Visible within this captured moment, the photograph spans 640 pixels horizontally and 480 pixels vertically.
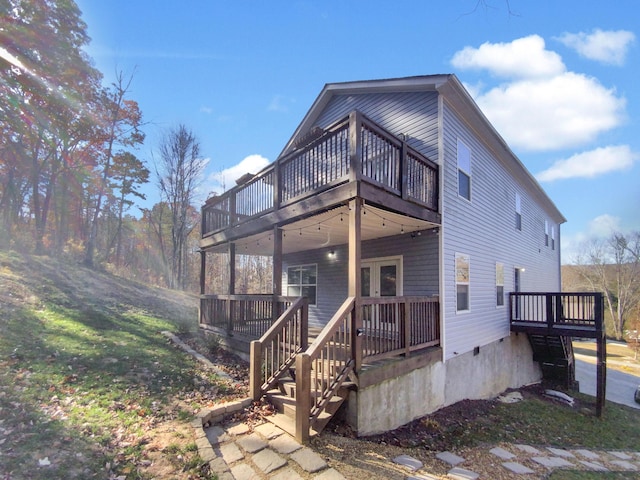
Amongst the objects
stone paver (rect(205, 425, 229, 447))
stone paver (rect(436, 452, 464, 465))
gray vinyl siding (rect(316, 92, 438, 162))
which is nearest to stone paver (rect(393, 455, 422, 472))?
stone paver (rect(436, 452, 464, 465))

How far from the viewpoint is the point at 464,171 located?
8562 mm

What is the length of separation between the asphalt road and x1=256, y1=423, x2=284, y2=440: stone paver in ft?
44.9

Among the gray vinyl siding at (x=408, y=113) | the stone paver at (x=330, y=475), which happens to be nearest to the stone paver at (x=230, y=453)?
the stone paver at (x=330, y=475)

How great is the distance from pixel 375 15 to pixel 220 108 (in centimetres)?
1389

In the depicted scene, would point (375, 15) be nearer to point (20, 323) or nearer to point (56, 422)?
point (56, 422)

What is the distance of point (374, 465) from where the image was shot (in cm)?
398

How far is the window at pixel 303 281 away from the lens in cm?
1118

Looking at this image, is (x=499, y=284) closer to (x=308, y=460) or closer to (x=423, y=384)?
(x=423, y=384)

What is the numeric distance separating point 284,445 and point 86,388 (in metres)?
3.47

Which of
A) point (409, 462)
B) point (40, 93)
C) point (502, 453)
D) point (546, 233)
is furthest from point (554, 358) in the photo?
point (40, 93)

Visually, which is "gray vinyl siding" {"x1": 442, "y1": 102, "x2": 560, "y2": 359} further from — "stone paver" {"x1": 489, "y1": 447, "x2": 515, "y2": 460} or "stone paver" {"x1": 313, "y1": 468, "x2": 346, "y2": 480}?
"stone paver" {"x1": 313, "y1": 468, "x2": 346, "y2": 480}

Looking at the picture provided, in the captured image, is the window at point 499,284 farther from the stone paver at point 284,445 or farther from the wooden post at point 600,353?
the stone paver at point 284,445

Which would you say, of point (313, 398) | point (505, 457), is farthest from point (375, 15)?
point (505, 457)

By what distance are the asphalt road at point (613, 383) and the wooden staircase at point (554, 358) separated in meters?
1.12
